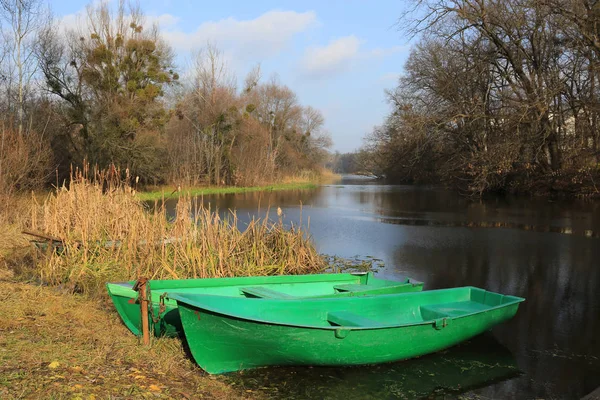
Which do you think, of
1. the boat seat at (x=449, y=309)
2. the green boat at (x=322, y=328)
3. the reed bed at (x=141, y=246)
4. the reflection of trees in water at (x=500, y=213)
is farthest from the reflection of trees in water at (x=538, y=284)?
the reed bed at (x=141, y=246)

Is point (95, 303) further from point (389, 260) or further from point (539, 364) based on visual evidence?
point (389, 260)

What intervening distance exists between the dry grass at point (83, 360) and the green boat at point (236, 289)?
0.65ft

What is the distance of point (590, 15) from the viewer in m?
19.5

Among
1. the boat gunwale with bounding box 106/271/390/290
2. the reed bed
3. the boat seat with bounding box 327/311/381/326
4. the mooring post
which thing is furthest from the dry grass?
the boat seat with bounding box 327/311/381/326

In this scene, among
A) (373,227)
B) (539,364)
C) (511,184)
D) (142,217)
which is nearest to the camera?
(539,364)

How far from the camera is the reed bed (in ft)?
23.4

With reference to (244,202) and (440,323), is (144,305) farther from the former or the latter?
(244,202)

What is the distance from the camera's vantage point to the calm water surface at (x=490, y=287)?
4957mm

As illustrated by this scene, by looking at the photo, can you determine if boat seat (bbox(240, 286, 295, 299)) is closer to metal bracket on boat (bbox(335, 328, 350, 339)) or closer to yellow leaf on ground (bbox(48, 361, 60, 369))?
metal bracket on boat (bbox(335, 328, 350, 339))

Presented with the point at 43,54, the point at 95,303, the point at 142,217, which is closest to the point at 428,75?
the point at 43,54

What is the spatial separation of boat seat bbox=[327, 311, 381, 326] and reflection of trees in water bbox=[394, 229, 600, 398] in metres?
1.55

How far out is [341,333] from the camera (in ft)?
15.6

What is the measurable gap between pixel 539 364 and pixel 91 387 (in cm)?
448

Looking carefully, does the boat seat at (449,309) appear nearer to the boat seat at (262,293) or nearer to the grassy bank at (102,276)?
the boat seat at (262,293)
